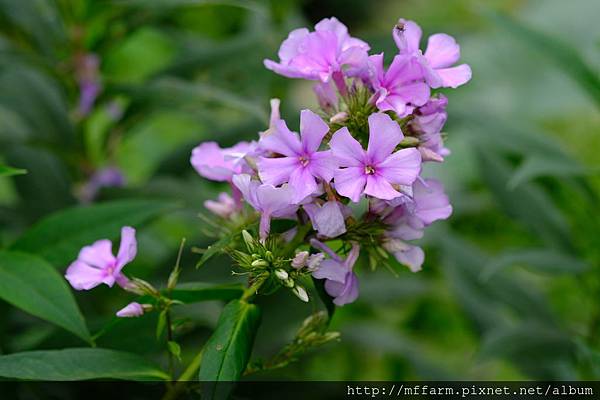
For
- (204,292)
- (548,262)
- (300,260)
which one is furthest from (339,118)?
(548,262)

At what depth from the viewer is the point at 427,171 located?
2203mm

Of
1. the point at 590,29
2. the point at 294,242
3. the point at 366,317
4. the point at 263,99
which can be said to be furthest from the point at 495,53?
the point at 294,242

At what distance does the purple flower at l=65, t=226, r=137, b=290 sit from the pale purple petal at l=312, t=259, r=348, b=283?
21 cm

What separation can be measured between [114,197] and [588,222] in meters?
0.94

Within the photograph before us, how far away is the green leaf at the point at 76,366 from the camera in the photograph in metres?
0.82

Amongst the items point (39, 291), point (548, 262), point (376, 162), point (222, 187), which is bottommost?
point (222, 187)

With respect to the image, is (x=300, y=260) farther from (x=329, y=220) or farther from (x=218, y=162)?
(x=218, y=162)

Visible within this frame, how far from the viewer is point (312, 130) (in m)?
0.80

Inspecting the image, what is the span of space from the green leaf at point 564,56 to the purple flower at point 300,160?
77 cm

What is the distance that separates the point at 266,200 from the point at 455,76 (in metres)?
0.26

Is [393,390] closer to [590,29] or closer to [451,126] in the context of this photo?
[451,126]

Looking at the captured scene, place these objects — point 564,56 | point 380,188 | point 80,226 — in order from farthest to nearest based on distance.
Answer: point 564,56 < point 80,226 < point 380,188

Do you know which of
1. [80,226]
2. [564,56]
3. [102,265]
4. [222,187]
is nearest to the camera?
[102,265]

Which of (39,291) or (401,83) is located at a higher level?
(401,83)
